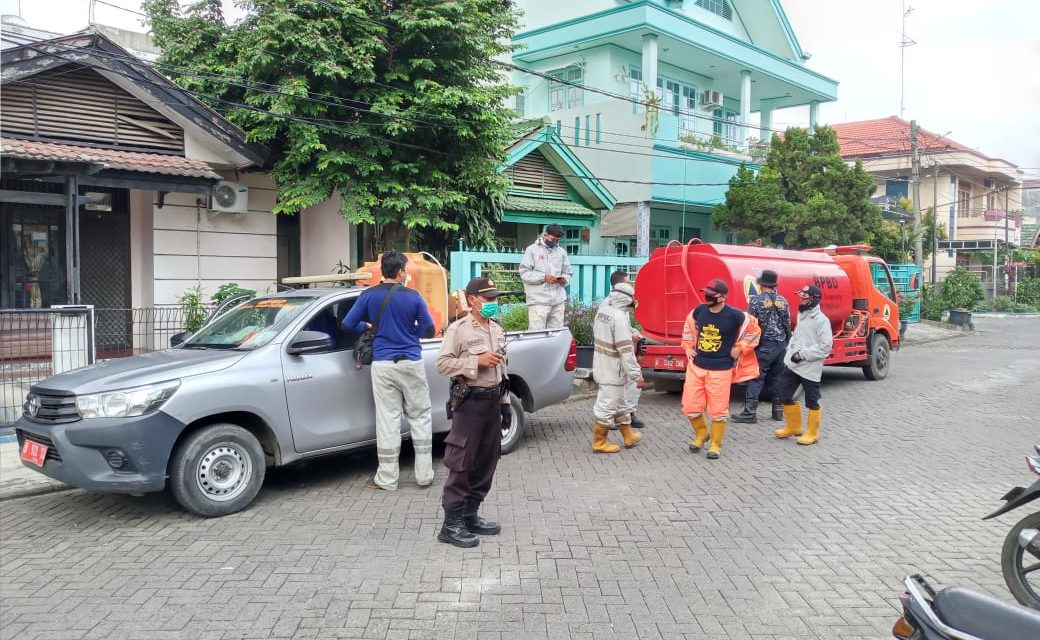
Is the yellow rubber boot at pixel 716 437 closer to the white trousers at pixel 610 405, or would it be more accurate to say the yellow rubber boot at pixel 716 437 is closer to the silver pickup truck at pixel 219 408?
the white trousers at pixel 610 405

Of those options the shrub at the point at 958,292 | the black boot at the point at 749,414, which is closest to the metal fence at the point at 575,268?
the black boot at the point at 749,414

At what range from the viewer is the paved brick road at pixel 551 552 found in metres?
4.12

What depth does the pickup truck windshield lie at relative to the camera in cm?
650

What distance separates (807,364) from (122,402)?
6.73 meters

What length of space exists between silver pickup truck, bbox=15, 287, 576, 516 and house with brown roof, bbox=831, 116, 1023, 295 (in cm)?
3887

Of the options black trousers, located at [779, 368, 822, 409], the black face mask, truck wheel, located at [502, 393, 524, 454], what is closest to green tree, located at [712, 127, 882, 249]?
the black face mask

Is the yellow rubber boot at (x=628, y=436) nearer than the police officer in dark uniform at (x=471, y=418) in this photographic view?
No

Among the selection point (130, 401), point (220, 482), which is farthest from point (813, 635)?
point (130, 401)

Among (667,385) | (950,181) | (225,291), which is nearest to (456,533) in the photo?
(667,385)

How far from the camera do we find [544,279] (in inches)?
425

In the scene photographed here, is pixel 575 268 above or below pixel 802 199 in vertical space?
below

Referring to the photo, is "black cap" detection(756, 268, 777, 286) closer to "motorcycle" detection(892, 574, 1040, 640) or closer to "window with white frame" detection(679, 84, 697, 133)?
"motorcycle" detection(892, 574, 1040, 640)

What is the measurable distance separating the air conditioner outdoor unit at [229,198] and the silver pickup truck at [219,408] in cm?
713

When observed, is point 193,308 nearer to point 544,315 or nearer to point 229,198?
point 229,198
